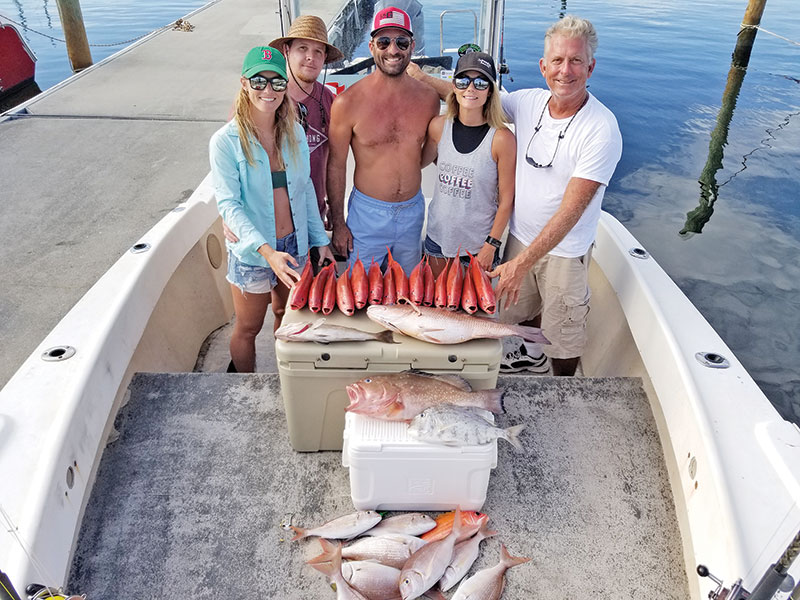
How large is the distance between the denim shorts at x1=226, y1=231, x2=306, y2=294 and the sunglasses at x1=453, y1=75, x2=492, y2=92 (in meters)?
1.14

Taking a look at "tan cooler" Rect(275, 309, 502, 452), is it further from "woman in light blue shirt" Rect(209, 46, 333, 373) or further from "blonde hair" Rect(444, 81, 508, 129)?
"blonde hair" Rect(444, 81, 508, 129)

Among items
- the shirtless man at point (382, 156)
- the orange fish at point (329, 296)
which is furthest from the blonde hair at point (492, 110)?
the orange fish at point (329, 296)

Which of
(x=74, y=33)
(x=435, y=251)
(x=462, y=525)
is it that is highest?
(x=435, y=251)

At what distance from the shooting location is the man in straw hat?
3137 millimetres

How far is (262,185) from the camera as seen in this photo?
2.69 m

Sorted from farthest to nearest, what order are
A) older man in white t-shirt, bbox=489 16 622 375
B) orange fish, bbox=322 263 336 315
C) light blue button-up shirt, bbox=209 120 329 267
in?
older man in white t-shirt, bbox=489 16 622 375, light blue button-up shirt, bbox=209 120 329 267, orange fish, bbox=322 263 336 315

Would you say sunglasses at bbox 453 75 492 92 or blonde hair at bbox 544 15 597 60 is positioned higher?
blonde hair at bbox 544 15 597 60

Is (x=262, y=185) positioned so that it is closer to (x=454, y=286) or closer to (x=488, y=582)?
(x=454, y=286)

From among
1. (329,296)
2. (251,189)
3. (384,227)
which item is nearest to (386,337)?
(329,296)

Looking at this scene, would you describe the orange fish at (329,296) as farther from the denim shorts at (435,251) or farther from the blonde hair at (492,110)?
the blonde hair at (492,110)

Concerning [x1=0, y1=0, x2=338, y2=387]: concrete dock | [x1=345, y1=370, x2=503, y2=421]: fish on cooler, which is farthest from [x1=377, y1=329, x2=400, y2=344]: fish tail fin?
[x1=0, y1=0, x2=338, y2=387]: concrete dock

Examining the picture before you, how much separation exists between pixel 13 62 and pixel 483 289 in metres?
15.7

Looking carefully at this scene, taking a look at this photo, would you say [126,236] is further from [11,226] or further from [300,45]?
[300,45]

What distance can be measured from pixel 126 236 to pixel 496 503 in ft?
19.0
